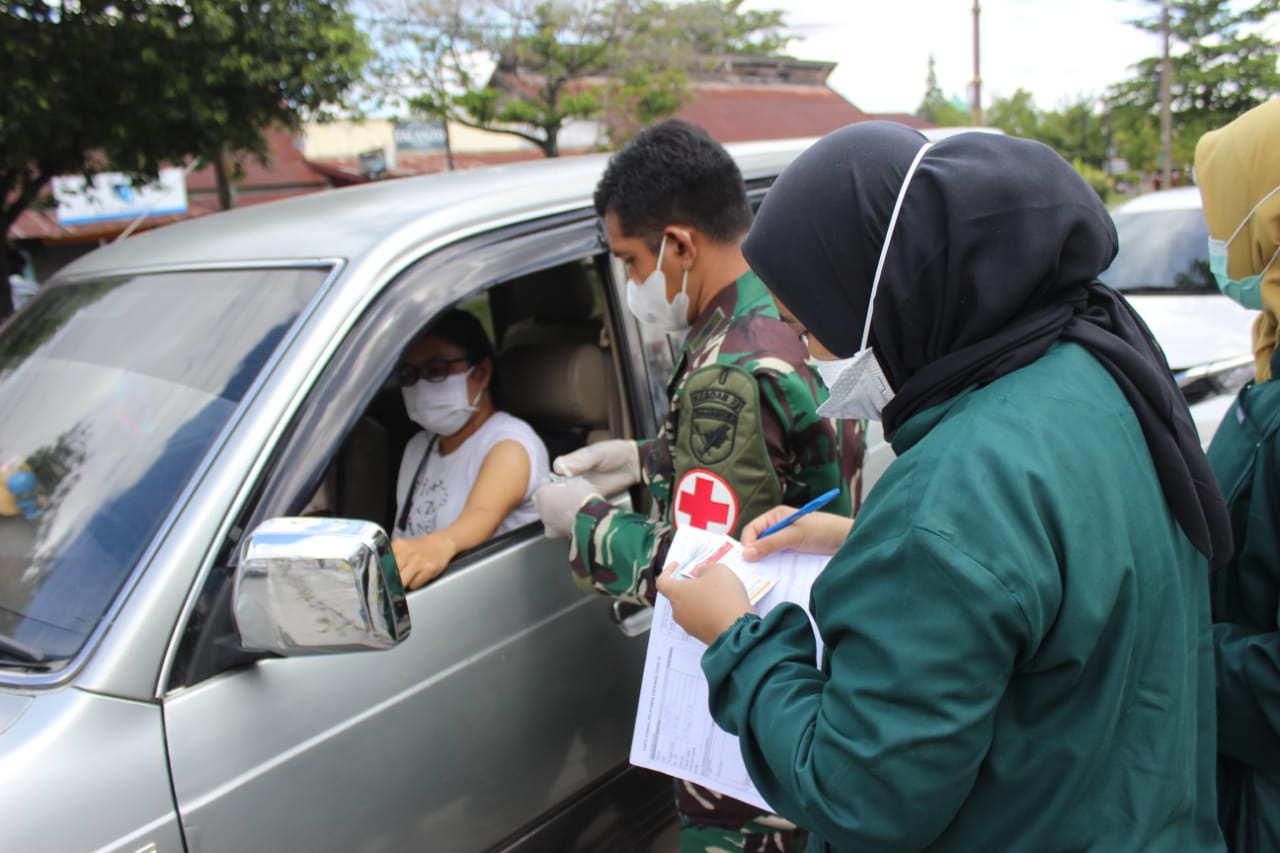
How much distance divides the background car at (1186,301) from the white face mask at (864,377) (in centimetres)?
331

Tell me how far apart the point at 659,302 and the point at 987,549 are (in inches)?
51.8

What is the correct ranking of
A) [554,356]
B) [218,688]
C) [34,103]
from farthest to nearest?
[34,103] → [554,356] → [218,688]

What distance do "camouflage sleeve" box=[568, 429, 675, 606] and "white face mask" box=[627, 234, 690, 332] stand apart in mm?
336

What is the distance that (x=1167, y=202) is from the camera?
6.31m

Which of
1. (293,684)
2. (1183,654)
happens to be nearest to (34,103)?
(293,684)

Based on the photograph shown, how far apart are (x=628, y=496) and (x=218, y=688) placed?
3.75ft

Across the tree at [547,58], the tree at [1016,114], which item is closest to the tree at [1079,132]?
the tree at [1016,114]

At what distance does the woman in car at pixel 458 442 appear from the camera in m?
2.35

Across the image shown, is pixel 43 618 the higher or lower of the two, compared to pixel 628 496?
higher

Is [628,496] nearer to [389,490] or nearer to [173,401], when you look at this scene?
[389,490]

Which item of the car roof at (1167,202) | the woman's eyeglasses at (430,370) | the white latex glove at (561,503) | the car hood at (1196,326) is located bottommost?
the car hood at (1196,326)

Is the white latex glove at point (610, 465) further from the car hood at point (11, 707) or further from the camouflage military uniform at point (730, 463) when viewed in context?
the car hood at point (11, 707)

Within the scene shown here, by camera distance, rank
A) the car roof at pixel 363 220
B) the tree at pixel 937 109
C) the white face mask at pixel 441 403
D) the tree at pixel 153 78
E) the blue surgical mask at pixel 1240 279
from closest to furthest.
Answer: the blue surgical mask at pixel 1240 279
the car roof at pixel 363 220
the white face mask at pixel 441 403
the tree at pixel 153 78
the tree at pixel 937 109

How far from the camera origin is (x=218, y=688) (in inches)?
58.3
